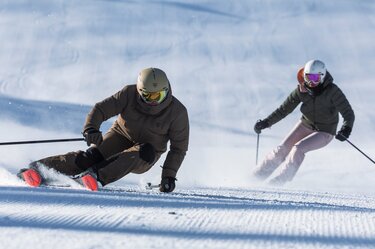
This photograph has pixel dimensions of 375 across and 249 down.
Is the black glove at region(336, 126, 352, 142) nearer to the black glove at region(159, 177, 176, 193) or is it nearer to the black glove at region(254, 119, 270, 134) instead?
the black glove at region(254, 119, 270, 134)

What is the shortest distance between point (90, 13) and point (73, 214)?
20.6m

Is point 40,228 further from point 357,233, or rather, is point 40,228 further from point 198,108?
point 198,108

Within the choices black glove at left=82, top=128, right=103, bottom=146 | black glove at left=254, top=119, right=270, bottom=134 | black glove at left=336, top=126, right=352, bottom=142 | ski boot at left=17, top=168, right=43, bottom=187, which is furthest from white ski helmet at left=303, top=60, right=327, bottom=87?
ski boot at left=17, top=168, right=43, bottom=187

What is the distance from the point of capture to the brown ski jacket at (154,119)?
517 centimetres

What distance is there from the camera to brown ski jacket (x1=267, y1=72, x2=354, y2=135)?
25.3 feet

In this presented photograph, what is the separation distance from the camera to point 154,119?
522cm

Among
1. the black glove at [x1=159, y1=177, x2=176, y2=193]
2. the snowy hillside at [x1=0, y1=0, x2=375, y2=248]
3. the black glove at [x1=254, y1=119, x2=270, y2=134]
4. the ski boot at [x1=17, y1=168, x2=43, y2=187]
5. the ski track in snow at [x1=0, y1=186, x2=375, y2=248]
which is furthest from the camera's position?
the black glove at [x1=254, y1=119, x2=270, y2=134]

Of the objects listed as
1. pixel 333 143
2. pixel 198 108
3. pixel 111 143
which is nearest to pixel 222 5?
pixel 198 108

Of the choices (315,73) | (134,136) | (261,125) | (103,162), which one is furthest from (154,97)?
(261,125)

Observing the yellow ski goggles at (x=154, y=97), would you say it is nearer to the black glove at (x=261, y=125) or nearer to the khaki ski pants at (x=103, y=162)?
the khaki ski pants at (x=103, y=162)

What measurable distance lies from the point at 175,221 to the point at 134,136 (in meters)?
2.22

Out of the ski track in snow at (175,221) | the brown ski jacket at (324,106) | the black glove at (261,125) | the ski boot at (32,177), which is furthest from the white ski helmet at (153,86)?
the black glove at (261,125)

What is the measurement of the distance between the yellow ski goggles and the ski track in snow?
1.06 metres

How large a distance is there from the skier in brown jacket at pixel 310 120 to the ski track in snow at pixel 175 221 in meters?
3.71
